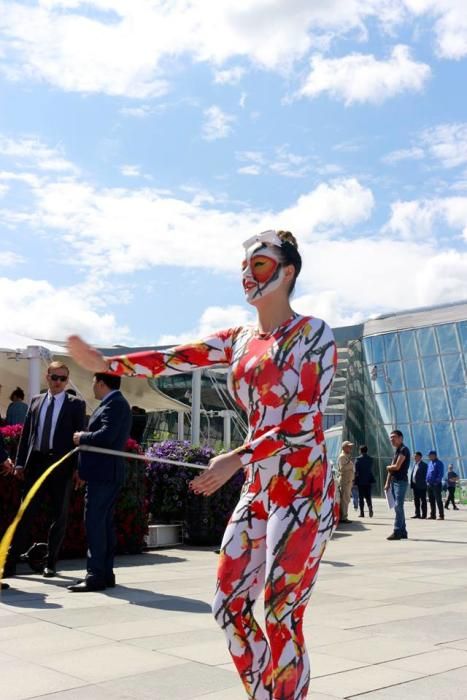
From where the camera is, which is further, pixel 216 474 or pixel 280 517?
pixel 280 517

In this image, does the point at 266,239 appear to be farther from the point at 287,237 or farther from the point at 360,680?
the point at 360,680

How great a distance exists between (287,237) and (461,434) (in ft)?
127

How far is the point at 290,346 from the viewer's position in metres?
3.19

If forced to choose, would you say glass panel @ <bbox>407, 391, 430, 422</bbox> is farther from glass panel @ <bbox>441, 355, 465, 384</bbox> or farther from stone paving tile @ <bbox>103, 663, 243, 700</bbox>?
stone paving tile @ <bbox>103, 663, 243, 700</bbox>

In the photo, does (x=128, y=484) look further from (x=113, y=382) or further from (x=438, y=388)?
(x=438, y=388)

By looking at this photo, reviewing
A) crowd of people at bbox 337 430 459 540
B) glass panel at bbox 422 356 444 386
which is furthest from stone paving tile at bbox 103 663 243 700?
glass panel at bbox 422 356 444 386

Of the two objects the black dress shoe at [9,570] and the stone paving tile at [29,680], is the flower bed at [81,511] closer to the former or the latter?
the black dress shoe at [9,570]

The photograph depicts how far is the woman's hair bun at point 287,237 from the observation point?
345 cm

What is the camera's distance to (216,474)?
294cm

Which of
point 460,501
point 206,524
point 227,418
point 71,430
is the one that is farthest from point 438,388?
point 71,430

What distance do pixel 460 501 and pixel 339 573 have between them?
24.3 m

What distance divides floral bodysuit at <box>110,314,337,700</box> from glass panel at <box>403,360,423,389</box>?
134 feet

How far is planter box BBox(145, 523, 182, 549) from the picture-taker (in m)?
11.5

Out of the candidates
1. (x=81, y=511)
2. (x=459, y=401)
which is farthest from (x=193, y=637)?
(x=459, y=401)
